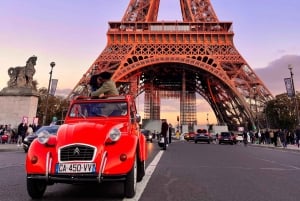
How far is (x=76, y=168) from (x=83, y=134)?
52cm

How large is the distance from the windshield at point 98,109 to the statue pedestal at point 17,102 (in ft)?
63.1

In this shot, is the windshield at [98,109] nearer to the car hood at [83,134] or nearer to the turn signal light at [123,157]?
the car hood at [83,134]

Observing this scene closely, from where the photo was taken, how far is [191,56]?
47250 mm

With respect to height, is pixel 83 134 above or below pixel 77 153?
above

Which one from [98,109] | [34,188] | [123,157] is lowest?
[34,188]

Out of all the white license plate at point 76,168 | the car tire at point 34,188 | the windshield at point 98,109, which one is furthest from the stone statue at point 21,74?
the white license plate at point 76,168

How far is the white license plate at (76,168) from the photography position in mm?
4750

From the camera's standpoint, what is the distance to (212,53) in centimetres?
4688

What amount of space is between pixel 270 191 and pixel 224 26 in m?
45.1

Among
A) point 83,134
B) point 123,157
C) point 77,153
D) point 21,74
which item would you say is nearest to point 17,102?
point 21,74

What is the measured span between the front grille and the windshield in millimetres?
1604

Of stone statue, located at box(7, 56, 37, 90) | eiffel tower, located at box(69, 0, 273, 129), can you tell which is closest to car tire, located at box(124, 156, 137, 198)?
stone statue, located at box(7, 56, 37, 90)

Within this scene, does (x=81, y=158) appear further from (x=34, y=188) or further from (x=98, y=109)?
(x=98, y=109)

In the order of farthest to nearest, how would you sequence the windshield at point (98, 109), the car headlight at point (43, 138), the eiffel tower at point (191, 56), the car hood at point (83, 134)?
the eiffel tower at point (191, 56)
the windshield at point (98, 109)
the car headlight at point (43, 138)
the car hood at point (83, 134)
